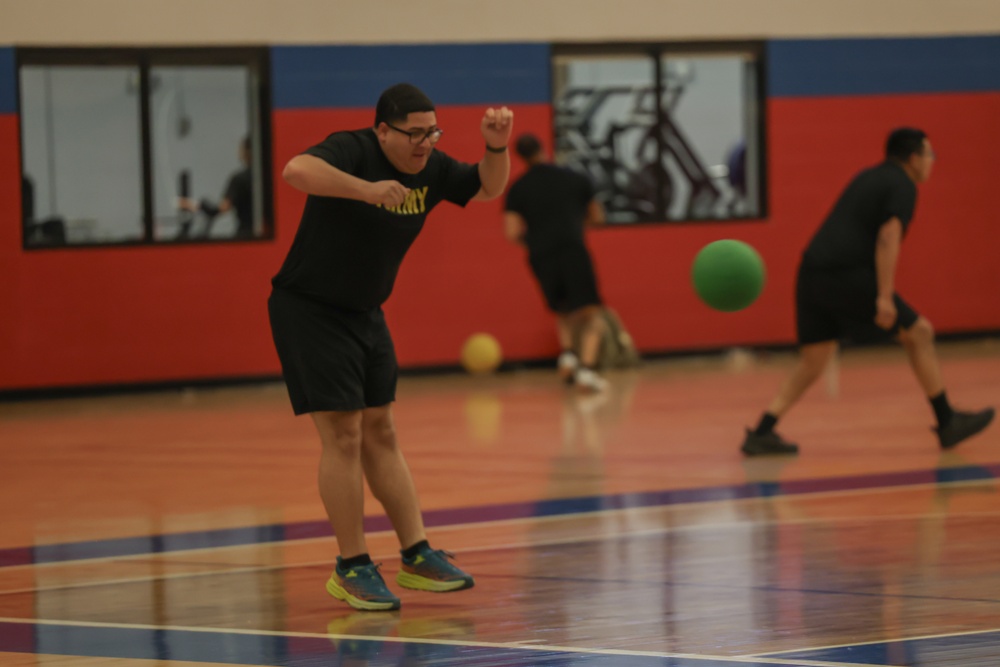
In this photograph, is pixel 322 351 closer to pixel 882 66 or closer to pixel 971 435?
pixel 971 435

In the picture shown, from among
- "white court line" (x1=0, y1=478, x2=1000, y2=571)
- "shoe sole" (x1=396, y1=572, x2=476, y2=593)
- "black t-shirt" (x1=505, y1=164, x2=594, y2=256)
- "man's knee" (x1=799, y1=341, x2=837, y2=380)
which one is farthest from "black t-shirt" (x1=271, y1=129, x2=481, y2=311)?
"black t-shirt" (x1=505, y1=164, x2=594, y2=256)

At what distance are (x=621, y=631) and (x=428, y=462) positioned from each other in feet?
13.4

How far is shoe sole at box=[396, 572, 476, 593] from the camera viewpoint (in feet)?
19.8

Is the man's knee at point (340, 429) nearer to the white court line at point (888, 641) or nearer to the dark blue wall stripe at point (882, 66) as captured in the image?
the white court line at point (888, 641)

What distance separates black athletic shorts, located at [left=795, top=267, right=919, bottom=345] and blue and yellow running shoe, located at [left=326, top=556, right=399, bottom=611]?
393 cm

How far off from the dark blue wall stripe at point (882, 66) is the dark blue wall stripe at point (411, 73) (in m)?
2.41

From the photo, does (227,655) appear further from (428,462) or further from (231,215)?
(231,215)

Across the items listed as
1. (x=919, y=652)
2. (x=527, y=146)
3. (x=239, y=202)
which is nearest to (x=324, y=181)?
(x=919, y=652)

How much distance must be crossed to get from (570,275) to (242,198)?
3.05 metres

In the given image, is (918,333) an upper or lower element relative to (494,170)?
lower

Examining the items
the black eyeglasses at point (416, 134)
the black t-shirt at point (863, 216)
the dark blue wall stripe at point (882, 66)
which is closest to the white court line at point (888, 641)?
the black eyeglasses at point (416, 134)

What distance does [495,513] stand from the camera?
7.74 m

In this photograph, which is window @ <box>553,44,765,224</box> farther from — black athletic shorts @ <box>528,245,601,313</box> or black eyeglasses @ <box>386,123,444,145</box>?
black eyeglasses @ <box>386,123,444,145</box>

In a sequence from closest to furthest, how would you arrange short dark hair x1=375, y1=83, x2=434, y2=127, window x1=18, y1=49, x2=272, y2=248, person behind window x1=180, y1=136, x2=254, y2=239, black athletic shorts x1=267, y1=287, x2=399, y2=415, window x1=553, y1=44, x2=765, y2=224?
1. short dark hair x1=375, y1=83, x2=434, y2=127
2. black athletic shorts x1=267, y1=287, x2=399, y2=415
3. window x1=18, y1=49, x2=272, y2=248
4. person behind window x1=180, y1=136, x2=254, y2=239
5. window x1=553, y1=44, x2=765, y2=224
